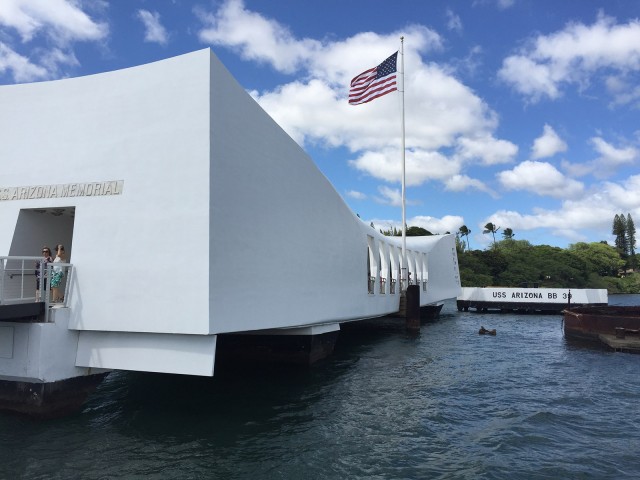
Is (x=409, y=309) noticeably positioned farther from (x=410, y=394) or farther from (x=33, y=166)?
(x=33, y=166)

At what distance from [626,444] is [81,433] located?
1023cm

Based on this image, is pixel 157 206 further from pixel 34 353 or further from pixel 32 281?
pixel 32 281

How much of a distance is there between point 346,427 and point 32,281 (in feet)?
26.8

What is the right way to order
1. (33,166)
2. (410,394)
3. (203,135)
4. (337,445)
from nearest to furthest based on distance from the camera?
(337,445) < (203,135) < (33,166) < (410,394)

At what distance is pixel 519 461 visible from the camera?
781 cm

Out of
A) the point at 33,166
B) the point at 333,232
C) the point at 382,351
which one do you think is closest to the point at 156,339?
the point at 33,166

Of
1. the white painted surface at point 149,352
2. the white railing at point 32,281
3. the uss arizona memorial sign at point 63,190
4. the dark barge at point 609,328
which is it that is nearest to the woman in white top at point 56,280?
the white railing at point 32,281

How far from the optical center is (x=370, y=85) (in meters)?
20.8

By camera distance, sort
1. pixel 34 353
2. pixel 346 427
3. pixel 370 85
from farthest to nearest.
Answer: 1. pixel 370 85
2. pixel 346 427
3. pixel 34 353

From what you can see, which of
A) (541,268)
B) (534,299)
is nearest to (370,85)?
(534,299)

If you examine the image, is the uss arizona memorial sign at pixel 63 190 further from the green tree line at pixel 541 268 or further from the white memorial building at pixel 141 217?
the green tree line at pixel 541 268

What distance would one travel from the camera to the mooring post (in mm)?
26156

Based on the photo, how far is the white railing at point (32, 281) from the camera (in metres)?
8.61

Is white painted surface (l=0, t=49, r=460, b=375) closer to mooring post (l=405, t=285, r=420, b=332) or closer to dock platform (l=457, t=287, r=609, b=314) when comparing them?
mooring post (l=405, t=285, r=420, b=332)
